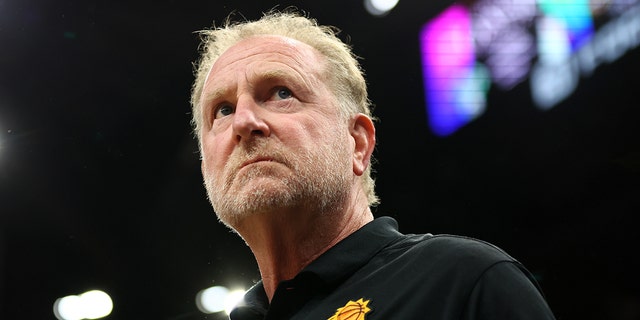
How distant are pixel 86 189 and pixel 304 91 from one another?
246cm

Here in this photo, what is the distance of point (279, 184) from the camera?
1.30 metres

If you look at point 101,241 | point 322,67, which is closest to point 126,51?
point 101,241

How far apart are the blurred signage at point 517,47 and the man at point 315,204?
1883mm

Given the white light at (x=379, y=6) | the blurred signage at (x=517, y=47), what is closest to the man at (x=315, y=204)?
the white light at (x=379, y=6)

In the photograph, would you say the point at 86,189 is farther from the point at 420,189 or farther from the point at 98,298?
the point at 420,189

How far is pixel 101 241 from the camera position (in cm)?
370

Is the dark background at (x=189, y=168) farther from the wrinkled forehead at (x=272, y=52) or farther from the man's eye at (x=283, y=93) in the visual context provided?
the man's eye at (x=283, y=93)

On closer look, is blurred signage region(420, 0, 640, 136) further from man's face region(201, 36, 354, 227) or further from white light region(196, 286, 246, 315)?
man's face region(201, 36, 354, 227)

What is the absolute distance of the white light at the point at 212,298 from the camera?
3.97 metres

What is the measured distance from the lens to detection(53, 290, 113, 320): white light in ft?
12.6

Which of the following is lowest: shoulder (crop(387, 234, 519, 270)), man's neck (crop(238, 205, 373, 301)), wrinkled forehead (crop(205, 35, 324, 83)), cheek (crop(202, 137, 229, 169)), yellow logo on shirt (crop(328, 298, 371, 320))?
yellow logo on shirt (crop(328, 298, 371, 320))

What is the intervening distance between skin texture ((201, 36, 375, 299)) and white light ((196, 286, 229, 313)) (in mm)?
2594

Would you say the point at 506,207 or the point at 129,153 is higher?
the point at 129,153

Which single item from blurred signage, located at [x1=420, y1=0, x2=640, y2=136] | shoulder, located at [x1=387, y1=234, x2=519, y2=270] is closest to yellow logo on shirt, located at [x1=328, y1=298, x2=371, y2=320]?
shoulder, located at [x1=387, y1=234, x2=519, y2=270]
